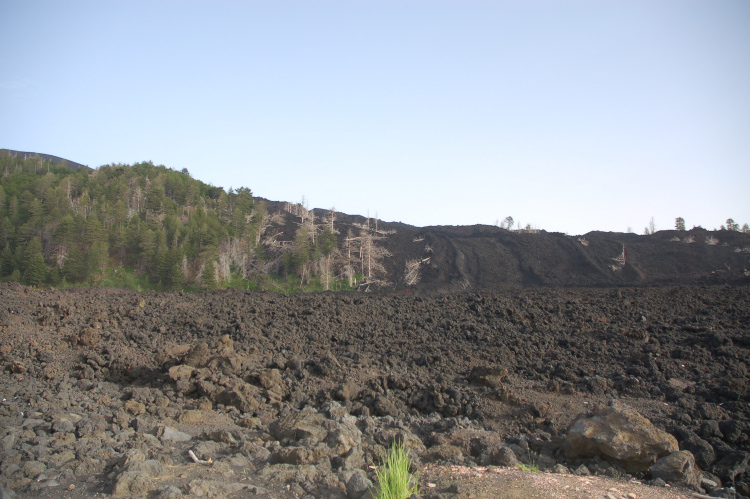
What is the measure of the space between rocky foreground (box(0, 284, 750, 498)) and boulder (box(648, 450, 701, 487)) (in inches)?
1.1

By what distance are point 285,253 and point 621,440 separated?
24312mm

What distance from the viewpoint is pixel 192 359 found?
1105 centimetres

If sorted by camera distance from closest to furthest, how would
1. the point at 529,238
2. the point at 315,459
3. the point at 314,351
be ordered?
the point at 315,459
the point at 314,351
the point at 529,238

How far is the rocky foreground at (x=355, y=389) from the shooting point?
19.9 ft

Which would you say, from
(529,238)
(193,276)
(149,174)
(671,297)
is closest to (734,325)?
(671,297)

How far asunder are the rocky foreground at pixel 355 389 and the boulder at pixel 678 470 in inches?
1.1

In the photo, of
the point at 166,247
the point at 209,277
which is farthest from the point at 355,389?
the point at 166,247

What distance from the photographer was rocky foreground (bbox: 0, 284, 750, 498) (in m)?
6.05

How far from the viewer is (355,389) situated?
9.64 meters

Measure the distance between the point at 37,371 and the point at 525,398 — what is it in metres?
9.88

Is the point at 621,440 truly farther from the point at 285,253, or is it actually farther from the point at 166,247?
the point at 166,247

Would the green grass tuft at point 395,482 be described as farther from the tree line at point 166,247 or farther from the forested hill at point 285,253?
the tree line at point 166,247

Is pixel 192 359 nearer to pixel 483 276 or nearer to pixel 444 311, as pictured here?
pixel 444 311

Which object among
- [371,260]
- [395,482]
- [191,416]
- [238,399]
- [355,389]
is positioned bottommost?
[191,416]
